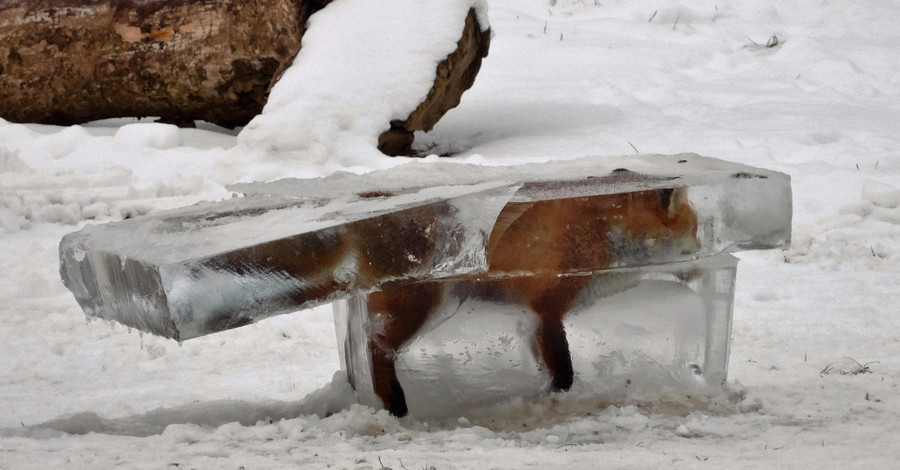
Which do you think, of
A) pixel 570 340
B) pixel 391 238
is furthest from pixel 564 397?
pixel 391 238

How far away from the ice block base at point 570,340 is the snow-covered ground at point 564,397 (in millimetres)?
68

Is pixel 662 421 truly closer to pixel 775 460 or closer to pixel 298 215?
pixel 775 460

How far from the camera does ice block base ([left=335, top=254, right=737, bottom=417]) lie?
2.14m

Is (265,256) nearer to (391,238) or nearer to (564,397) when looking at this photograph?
(391,238)

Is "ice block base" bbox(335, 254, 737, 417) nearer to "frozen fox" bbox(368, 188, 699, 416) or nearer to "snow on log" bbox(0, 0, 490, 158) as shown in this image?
"frozen fox" bbox(368, 188, 699, 416)

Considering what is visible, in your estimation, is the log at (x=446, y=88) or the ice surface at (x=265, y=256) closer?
the ice surface at (x=265, y=256)

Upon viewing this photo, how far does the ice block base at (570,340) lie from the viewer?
84.4 inches

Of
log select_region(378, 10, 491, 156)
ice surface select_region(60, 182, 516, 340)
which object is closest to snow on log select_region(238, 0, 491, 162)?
log select_region(378, 10, 491, 156)

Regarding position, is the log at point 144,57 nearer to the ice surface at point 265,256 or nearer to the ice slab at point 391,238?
the ice slab at point 391,238

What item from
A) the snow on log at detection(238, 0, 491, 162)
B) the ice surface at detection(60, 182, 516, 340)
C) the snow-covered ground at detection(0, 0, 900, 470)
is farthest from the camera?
the snow on log at detection(238, 0, 491, 162)

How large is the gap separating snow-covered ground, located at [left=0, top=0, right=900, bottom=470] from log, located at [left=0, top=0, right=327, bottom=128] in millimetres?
206

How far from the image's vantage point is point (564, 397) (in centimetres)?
221

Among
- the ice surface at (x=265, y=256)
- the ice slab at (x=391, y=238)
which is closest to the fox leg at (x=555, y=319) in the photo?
the ice slab at (x=391, y=238)

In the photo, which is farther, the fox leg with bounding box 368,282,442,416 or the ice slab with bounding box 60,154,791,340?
the fox leg with bounding box 368,282,442,416
